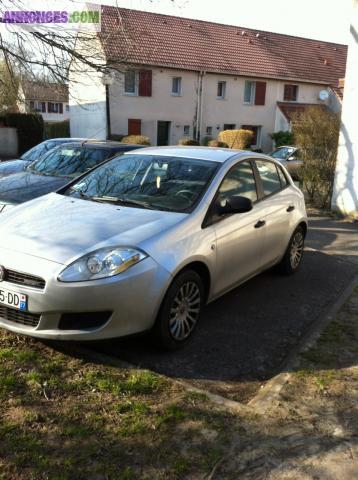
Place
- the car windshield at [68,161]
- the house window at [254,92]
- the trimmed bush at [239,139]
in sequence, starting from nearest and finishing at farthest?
the car windshield at [68,161] < the trimmed bush at [239,139] < the house window at [254,92]

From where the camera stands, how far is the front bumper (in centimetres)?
356

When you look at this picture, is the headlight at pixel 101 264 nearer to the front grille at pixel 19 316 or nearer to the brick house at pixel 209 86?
the front grille at pixel 19 316

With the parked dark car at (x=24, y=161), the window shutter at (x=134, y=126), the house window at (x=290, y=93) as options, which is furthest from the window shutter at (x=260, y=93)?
the parked dark car at (x=24, y=161)

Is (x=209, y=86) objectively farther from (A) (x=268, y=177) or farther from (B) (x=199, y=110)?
(A) (x=268, y=177)

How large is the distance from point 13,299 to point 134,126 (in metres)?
28.1

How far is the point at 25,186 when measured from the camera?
7.21m

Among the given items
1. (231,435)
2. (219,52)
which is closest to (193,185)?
(231,435)

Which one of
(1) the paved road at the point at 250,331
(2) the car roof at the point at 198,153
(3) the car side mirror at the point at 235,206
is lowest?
(1) the paved road at the point at 250,331

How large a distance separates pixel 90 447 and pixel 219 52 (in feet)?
112

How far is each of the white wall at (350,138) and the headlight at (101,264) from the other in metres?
8.13

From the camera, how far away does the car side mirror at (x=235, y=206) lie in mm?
4539

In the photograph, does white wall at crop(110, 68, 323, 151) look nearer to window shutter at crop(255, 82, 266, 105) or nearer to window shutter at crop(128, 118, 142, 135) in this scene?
window shutter at crop(128, 118, 142, 135)

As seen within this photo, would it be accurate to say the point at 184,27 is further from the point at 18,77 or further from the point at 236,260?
the point at 236,260

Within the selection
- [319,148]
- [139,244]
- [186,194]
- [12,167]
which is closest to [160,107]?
[319,148]
